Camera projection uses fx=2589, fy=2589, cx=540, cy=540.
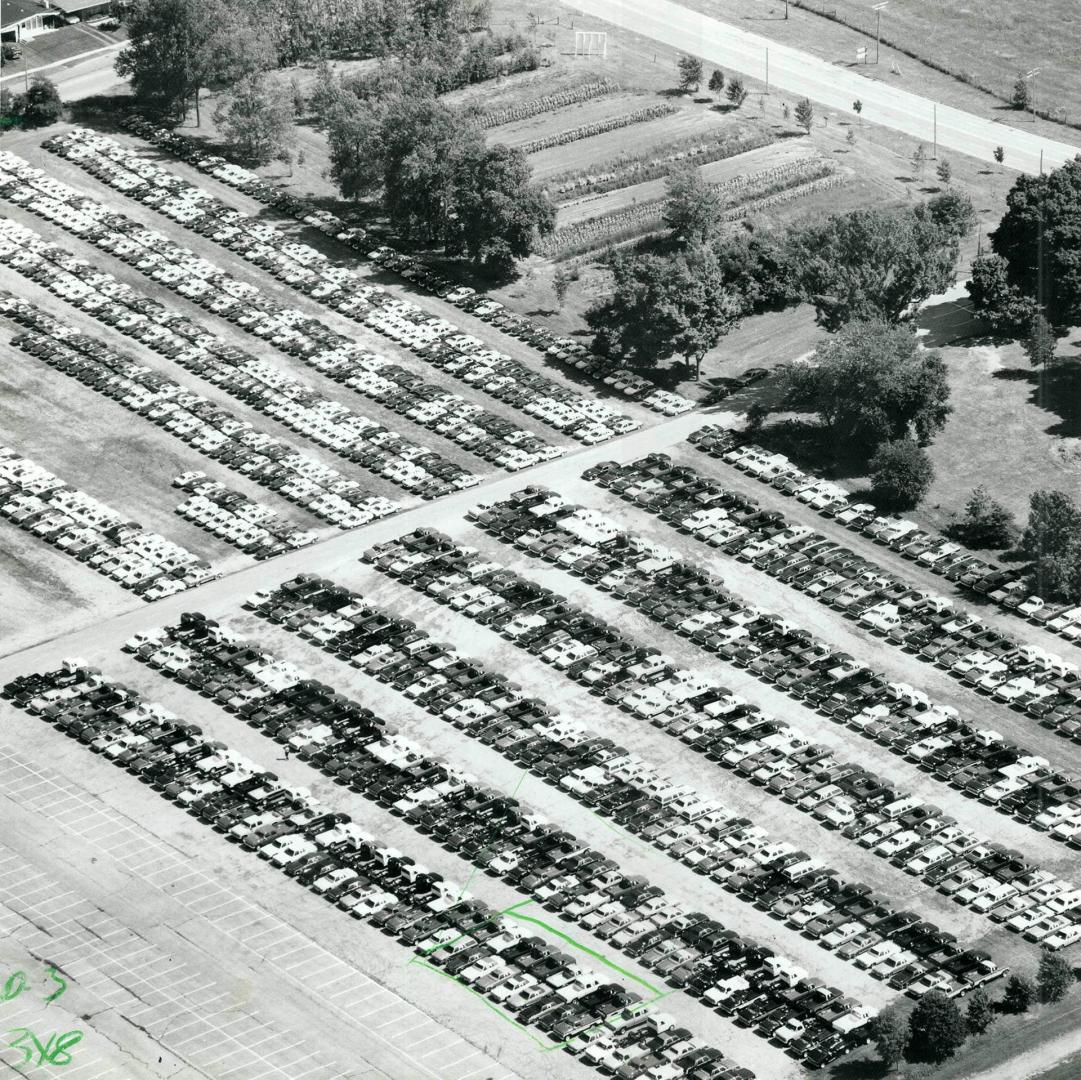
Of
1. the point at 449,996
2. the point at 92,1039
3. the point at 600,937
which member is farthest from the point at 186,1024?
the point at 600,937

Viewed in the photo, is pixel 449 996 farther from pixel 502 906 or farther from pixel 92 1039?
pixel 92 1039

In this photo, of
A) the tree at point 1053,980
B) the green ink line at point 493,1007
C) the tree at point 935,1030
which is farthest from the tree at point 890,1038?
the green ink line at point 493,1007

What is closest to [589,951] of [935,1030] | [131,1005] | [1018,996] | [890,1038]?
[890,1038]

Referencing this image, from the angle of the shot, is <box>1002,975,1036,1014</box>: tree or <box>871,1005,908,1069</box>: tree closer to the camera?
<box>871,1005,908,1069</box>: tree

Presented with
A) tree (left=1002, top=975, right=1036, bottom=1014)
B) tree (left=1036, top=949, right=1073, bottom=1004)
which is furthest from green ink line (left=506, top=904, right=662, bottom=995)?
tree (left=1036, top=949, right=1073, bottom=1004)

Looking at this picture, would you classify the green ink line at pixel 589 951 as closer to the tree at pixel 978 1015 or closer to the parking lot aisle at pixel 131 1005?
the parking lot aisle at pixel 131 1005

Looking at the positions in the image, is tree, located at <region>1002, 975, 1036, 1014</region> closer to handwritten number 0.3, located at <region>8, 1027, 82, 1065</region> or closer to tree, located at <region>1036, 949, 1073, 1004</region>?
tree, located at <region>1036, 949, 1073, 1004</region>
